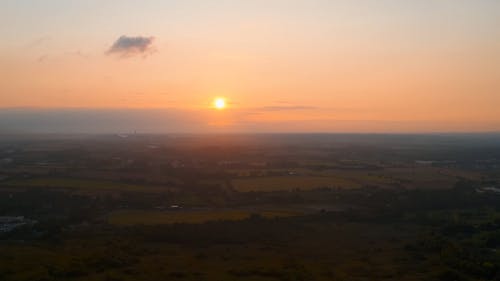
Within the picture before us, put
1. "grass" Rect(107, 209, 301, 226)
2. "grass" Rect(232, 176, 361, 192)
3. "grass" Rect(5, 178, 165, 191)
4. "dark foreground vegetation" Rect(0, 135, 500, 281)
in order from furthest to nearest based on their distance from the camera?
"grass" Rect(232, 176, 361, 192), "grass" Rect(5, 178, 165, 191), "grass" Rect(107, 209, 301, 226), "dark foreground vegetation" Rect(0, 135, 500, 281)

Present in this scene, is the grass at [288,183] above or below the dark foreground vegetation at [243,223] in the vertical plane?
above

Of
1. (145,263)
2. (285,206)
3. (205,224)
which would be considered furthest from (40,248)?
(285,206)

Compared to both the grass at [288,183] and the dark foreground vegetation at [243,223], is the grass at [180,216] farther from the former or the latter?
the grass at [288,183]

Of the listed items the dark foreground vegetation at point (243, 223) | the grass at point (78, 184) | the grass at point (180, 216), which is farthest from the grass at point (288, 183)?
the grass at point (180, 216)

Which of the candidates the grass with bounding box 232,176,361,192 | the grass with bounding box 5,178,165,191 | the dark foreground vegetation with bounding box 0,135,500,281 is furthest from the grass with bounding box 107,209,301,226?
the grass with bounding box 232,176,361,192

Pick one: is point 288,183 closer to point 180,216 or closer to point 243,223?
point 180,216

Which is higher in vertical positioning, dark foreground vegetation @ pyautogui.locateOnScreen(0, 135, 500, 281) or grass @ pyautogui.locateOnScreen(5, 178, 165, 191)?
grass @ pyautogui.locateOnScreen(5, 178, 165, 191)

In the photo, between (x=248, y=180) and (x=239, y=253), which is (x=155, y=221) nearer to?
(x=239, y=253)

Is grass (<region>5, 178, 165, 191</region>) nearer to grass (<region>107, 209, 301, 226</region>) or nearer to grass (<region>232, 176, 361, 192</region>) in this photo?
grass (<region>232, 176, 361, 192</region>)

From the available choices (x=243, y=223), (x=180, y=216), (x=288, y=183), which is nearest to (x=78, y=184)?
(x=180, y=216)
